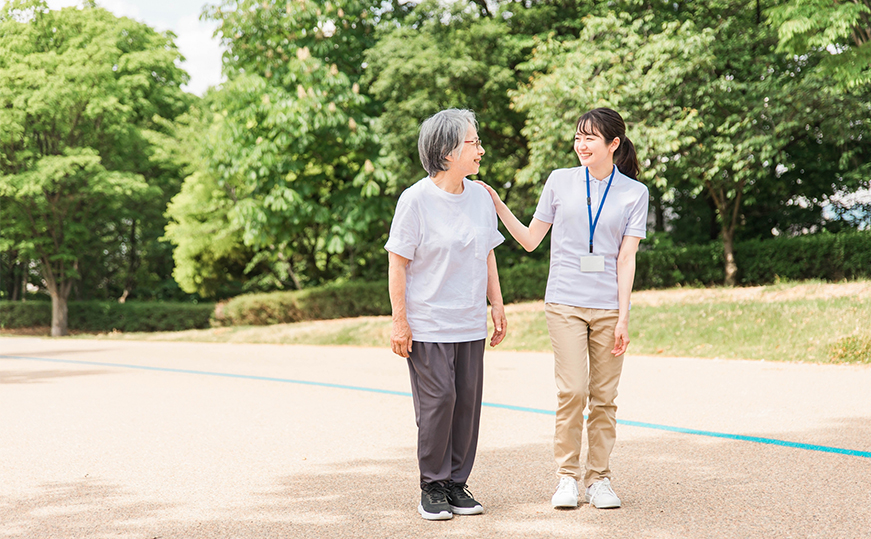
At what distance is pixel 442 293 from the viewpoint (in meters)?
3.50

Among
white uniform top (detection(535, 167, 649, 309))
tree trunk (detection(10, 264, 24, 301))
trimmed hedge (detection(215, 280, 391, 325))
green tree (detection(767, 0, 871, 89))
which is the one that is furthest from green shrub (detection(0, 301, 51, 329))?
white uniform top (detection(535, 167, 649, 309))

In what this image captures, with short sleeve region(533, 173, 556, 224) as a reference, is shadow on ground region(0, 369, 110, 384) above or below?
below

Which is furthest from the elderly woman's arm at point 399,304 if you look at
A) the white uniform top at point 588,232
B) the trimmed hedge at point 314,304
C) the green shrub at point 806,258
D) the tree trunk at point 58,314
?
the tree trunk at point 58,314

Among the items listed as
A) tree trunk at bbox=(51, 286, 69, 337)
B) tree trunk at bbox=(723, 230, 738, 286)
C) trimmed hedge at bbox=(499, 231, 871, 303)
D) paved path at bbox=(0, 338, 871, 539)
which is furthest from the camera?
tree trunk at bbox=(51, 286, 69, 337)

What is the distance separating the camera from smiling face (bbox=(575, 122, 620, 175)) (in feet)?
11.8

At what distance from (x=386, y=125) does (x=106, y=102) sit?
11.4 meters

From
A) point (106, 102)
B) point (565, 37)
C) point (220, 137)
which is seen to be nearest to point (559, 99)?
point (565, 37)

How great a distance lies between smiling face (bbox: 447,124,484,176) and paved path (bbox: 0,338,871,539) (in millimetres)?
1629

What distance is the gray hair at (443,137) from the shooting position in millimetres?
3455

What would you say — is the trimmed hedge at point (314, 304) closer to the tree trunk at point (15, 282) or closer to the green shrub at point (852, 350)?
the green shrub at point (852, 350)

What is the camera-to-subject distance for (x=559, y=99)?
51.7 feet

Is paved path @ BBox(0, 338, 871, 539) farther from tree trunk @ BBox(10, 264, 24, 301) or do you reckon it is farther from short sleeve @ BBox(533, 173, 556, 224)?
tree trunk @ BBox(10, 264, 24, 301)

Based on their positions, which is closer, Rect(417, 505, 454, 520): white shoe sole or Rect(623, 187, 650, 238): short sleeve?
A: Rect(417, 505, 454, 520): white shoe sole

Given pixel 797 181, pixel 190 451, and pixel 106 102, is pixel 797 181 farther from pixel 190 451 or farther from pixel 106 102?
pixel 106 102
